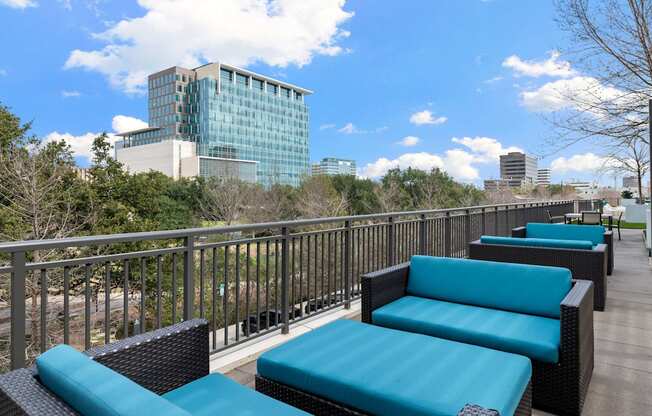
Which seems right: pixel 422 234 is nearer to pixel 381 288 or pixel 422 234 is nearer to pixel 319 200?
pixel 381 288

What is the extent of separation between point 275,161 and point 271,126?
7.80 meters

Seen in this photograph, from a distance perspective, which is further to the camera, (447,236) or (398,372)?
(447,236)

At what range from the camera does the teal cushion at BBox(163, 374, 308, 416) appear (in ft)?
5.02

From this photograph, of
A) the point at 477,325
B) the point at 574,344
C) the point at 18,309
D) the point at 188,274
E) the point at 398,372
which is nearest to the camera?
the point at 398,372

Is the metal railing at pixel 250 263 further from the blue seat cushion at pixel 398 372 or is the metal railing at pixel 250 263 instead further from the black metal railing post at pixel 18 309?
the blue seat cushion at pixel 398 372

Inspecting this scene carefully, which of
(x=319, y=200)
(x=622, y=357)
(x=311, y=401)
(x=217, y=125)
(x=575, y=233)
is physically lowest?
(x=622, y=357)

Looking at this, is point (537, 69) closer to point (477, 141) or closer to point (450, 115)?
point (477, 141)

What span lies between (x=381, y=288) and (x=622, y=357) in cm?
186

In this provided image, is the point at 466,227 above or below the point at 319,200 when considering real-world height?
below

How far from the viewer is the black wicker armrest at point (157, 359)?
4.02ft

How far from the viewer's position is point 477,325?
8.42 feet

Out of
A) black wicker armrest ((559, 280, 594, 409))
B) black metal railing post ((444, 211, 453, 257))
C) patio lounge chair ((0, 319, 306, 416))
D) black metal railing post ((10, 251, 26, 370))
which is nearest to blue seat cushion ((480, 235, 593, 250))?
black metal railing post ((444, 211, 453, 257))

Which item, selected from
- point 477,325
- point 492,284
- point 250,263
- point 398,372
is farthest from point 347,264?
point 398,372

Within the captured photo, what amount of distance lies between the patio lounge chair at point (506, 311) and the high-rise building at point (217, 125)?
7118cm
